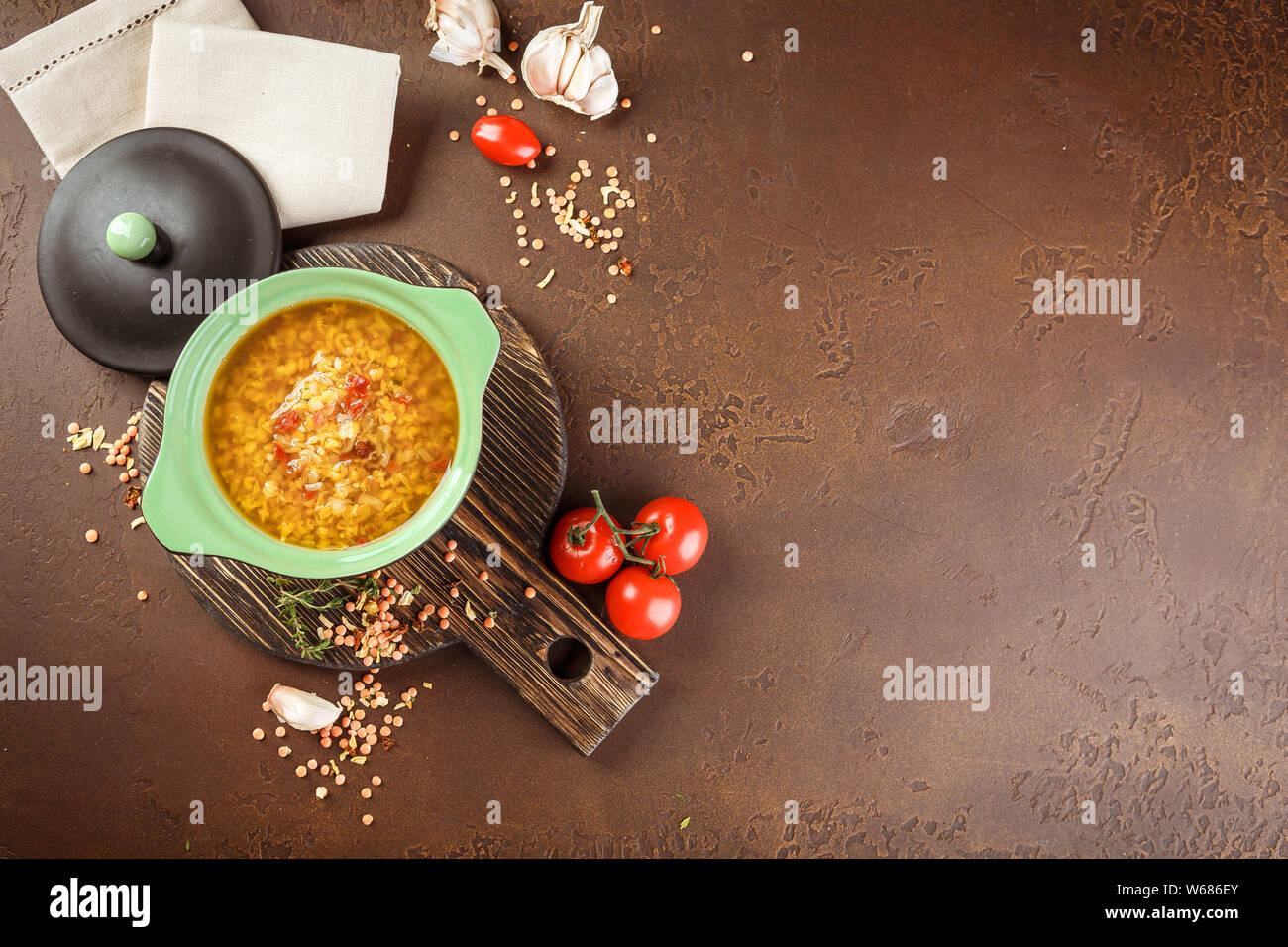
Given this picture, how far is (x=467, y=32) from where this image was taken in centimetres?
149

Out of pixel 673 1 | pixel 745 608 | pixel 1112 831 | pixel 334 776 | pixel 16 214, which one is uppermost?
pixel 673 1

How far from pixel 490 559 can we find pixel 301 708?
416 millimetres

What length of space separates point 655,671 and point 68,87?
4.71 feet

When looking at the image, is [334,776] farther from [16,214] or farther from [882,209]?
[882,209]

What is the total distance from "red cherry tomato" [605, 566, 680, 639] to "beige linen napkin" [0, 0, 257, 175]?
119 centimetres

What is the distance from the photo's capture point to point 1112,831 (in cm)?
159

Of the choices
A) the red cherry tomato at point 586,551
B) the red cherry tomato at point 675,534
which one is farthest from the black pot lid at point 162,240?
the red cherry tomato at point 675,534

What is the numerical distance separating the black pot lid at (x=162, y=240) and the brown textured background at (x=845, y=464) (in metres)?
0.12

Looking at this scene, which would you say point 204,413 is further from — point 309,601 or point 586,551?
point 586,551

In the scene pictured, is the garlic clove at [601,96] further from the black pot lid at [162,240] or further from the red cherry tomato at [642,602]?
the red cherry tomato at [642,602]

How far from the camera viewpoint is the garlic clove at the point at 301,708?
A: 4.77 ft

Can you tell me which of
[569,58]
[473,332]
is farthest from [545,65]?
[473,332]

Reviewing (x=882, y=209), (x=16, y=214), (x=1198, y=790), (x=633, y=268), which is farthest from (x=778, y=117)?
(x=1198, y=790)

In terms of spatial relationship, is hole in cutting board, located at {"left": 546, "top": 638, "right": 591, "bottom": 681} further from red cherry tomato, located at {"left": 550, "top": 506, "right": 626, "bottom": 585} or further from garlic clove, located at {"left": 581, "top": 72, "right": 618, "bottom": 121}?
garlic clove, located at {"left": 581, "top": 72, "right": 618, "bottom": 121}
